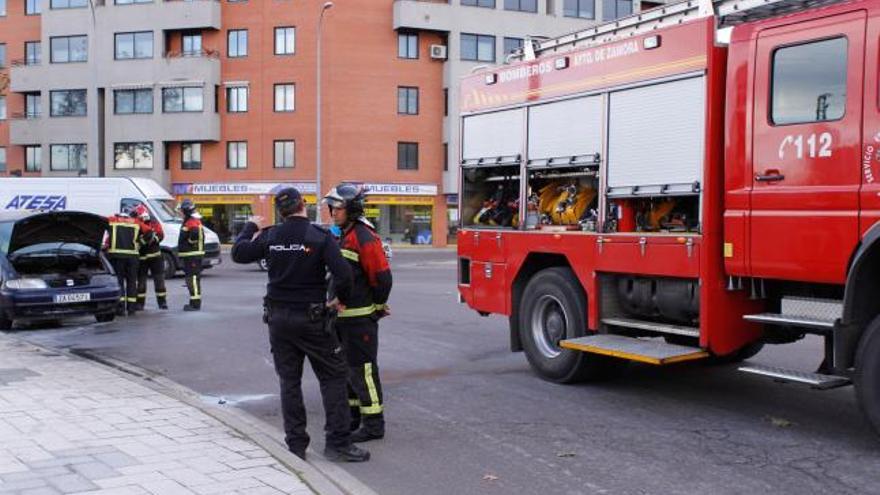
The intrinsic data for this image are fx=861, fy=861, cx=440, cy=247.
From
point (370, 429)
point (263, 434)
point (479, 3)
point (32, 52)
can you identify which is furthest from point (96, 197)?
point (32, 52)

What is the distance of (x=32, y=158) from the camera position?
52000 mm

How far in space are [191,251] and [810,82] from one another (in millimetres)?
11223

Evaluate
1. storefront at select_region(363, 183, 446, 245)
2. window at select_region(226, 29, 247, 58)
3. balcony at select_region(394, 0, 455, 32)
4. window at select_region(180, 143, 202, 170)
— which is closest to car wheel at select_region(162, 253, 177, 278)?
storefront at select_region(363, 183, 446, 245)

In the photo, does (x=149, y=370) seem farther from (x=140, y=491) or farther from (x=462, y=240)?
(x=140, y=491)

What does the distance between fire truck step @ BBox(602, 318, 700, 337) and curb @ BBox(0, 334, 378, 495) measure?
9.82ft

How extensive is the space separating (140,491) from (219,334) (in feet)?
23.8

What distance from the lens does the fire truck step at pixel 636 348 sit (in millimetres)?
6762

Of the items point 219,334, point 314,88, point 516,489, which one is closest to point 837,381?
point 516,489

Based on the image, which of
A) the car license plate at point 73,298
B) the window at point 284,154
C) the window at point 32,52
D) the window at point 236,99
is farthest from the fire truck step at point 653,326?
the window at point 32,52

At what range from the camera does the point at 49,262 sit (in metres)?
12.8

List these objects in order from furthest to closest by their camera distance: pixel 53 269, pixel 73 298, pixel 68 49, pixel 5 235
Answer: pixel 68 49 → pixel 53 269 → pixel 5 235 → pixel 73 298

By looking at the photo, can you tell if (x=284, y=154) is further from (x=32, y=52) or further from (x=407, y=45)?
(x=32, y=52)

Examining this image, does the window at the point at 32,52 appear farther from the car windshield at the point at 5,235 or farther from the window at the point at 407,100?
the car windshield at the point at 5,235

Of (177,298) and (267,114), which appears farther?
(267,114)
